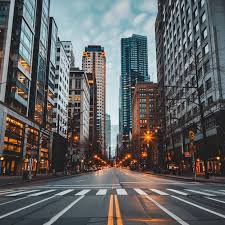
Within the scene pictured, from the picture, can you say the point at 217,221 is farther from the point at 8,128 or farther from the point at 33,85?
the point at 33,85

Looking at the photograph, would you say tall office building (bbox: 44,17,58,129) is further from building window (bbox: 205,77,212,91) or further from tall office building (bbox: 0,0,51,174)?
building window (bbox: 205,77,212,91)

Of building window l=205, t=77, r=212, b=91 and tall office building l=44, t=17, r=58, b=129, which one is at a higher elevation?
tall office building l=44, t=17, r=58, b=129

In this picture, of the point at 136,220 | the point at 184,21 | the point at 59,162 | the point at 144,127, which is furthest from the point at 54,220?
the point at 144,127

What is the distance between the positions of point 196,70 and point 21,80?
32330 millimetres

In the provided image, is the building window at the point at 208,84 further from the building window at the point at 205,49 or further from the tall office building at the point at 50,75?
the tall office building at the point at 50,75

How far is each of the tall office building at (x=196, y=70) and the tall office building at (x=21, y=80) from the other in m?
27.9

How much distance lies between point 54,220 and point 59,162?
77726 millimetres

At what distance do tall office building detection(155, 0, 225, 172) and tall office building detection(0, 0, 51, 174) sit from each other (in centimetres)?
2792

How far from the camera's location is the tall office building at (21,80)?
46.3 m

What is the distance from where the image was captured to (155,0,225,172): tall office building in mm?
43997

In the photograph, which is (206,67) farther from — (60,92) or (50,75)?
(60,92)

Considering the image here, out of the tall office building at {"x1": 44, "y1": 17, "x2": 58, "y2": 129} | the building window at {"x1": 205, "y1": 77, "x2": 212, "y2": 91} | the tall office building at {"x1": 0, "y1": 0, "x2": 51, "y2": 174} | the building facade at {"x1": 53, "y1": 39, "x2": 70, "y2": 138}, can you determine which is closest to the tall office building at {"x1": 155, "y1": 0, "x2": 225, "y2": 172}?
the building window at {"x1": 205, "y1": 77, "x2": 212, "y2": 91}

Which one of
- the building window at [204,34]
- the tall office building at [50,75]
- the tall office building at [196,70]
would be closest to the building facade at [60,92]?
the tall office building at [50,75]

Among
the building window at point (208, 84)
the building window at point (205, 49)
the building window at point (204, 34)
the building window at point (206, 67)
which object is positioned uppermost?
the building window at point (204, 34)
